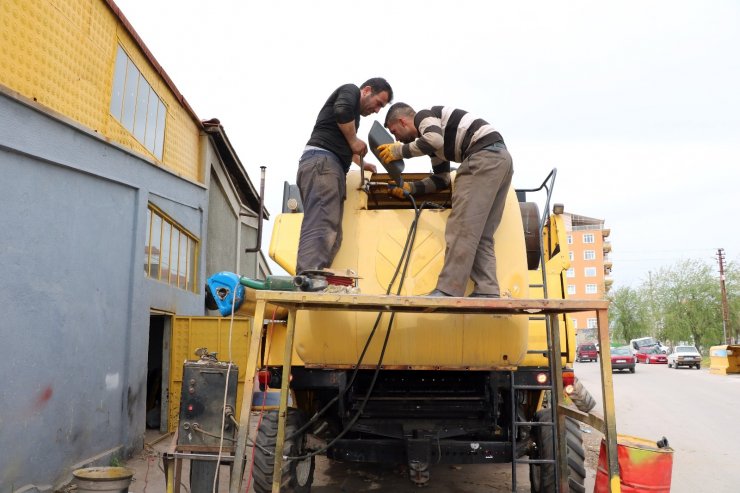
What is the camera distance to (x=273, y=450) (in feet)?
15.7

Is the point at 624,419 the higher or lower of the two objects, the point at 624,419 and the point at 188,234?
the lower

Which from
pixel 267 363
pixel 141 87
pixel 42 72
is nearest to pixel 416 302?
pixel 267 363

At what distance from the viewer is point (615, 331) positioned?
76.5m

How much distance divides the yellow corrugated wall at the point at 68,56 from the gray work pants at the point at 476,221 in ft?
15.1

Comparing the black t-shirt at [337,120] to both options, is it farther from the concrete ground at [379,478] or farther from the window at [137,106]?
the window at [137,106]

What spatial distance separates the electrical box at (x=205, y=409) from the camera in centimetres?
410

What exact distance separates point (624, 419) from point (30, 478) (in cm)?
1065

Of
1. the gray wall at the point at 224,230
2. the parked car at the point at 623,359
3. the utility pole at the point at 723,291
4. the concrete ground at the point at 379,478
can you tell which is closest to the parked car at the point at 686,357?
the parked car at the point at 623,359

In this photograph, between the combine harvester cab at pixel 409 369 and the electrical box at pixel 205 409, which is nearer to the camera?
the electrical box at pixel 205 409

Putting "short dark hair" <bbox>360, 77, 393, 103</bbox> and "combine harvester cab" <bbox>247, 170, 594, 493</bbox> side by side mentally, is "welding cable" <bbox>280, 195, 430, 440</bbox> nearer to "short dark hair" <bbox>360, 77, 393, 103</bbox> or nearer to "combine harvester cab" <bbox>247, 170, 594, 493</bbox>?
"combine harvester cab" <bbox>247, 170, 594, 493</bbox>

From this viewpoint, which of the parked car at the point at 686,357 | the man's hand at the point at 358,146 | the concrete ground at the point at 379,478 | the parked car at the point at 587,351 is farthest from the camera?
the parked car at the point at 587,351

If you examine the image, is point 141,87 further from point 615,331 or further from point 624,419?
point 615,331

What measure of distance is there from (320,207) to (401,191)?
2.70ft

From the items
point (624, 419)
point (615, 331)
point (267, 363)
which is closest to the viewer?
point (267, 363)
